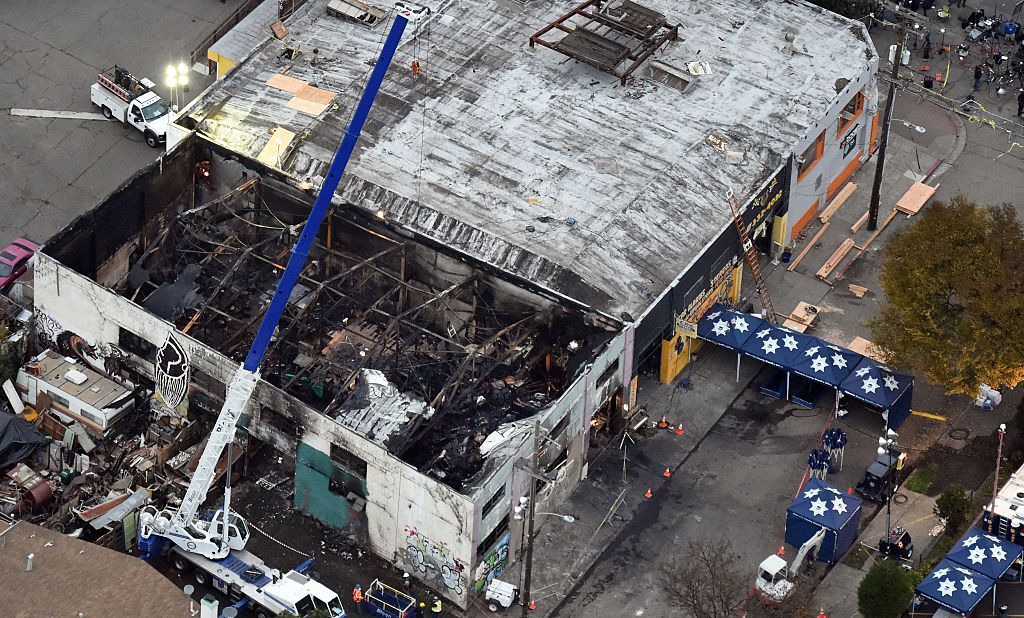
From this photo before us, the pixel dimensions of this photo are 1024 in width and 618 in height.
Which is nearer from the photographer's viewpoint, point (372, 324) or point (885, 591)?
point (885, 591)

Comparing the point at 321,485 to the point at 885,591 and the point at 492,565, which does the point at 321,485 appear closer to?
the point at 492,565

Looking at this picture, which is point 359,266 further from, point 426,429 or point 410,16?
point 410,16

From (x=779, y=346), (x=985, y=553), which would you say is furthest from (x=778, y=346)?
(x=985, y=553)

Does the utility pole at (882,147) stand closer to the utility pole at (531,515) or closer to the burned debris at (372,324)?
the burned debris at (372,324)

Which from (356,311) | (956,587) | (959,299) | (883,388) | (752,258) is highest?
(959,299)

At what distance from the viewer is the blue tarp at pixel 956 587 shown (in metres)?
89.4

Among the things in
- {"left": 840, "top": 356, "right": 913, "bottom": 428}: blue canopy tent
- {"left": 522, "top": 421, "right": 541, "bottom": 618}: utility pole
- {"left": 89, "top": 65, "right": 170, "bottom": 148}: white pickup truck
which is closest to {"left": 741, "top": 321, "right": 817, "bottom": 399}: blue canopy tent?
{"left": 840, "top": 356, "right": 913, "bottom": 428}: blue canopy tent

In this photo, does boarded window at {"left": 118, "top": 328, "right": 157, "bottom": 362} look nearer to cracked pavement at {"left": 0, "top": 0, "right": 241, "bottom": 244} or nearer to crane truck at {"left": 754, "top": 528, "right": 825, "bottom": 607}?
cracked pavement at {"left": 0, "top": 0, "right": 241, "bottom": 244}

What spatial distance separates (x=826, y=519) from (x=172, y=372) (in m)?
30.8

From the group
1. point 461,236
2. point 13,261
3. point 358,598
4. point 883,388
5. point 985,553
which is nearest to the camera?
point 985,553

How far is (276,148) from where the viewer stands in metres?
107

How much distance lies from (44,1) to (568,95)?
121 feet

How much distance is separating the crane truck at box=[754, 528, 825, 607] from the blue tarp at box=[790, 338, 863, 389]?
33.3ft

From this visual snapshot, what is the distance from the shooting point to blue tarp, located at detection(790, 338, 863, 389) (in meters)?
102
